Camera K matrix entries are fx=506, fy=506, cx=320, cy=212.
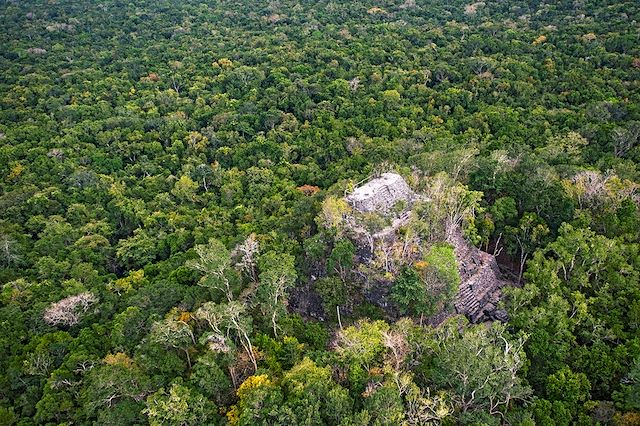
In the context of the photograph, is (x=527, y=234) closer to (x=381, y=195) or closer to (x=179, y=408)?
(x=381, y=195)

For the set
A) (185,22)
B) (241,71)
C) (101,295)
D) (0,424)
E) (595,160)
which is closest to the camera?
(0,424)

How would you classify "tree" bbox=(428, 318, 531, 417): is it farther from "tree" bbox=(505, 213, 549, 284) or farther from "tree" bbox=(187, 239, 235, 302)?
"tree" bbox=(187, 239, 235, 302)

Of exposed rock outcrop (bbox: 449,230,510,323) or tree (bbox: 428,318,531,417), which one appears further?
exposed rock outcrop (bbox: 449,230,510,323)

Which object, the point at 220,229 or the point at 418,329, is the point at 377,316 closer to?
the point at 418,329

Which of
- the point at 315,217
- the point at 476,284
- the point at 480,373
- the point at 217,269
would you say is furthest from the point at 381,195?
the point at 480,373

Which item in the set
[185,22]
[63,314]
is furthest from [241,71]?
[63,314]

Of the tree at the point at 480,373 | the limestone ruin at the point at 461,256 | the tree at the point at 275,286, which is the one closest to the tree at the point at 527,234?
the limestone ruin at the point at 461,256

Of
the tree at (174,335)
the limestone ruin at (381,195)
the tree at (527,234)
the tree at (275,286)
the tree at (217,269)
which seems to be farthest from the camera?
the tree at (527,234)

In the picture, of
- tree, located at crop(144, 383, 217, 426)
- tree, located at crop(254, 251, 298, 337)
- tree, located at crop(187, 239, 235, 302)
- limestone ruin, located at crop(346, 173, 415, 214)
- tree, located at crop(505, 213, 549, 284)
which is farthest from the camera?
tree, located at crop(505, 213, 549, 284)

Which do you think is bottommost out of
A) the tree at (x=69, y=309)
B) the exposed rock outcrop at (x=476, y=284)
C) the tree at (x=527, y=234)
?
the tree at (x=69, y=309)

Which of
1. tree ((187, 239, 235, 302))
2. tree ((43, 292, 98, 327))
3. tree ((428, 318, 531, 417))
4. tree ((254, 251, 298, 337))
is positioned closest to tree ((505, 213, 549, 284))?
tree ((428, 318, 531, 417))

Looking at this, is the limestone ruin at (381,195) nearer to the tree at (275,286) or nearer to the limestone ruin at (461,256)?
the limestone ruin at (461,256)
